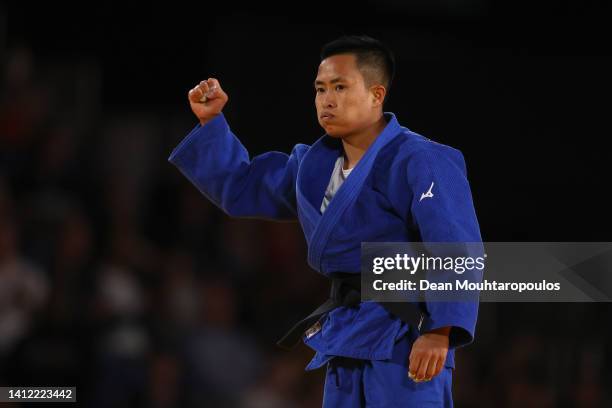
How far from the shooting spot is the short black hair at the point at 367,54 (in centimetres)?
277

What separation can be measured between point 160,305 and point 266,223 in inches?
39.3

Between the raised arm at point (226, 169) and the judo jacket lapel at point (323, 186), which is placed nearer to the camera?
the judo jacket lapel at point (323, 186)

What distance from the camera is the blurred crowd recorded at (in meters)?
4.96

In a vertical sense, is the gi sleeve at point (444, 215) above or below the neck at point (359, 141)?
below

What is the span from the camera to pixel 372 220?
8.65ft

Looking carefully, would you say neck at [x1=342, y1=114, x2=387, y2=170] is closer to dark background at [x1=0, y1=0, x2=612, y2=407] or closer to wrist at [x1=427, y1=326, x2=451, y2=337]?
wrist at [x1=427, y1=326, x2=451, y2=337]

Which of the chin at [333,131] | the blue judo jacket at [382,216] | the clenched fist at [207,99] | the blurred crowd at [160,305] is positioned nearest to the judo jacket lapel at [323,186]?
the blue judo jacket at [382,216]

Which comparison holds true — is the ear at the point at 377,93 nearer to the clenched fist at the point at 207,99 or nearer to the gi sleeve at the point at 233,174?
the gi sleeve at the point at 233,174

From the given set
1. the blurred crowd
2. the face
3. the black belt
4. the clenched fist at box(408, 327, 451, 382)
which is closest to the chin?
the face

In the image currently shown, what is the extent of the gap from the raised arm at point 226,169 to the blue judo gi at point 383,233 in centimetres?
15

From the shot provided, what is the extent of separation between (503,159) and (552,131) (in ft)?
1.07

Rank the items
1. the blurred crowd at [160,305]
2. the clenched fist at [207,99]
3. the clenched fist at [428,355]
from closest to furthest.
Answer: the clenched fist at [428,355], the clenched fist at [207,99], the blurred crowd at [160,305]

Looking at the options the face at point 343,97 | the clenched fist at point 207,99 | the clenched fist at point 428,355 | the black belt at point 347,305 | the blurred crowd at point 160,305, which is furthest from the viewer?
the blurred crowd at point 160,305

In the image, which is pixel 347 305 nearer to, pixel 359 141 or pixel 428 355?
pixel 428 355
